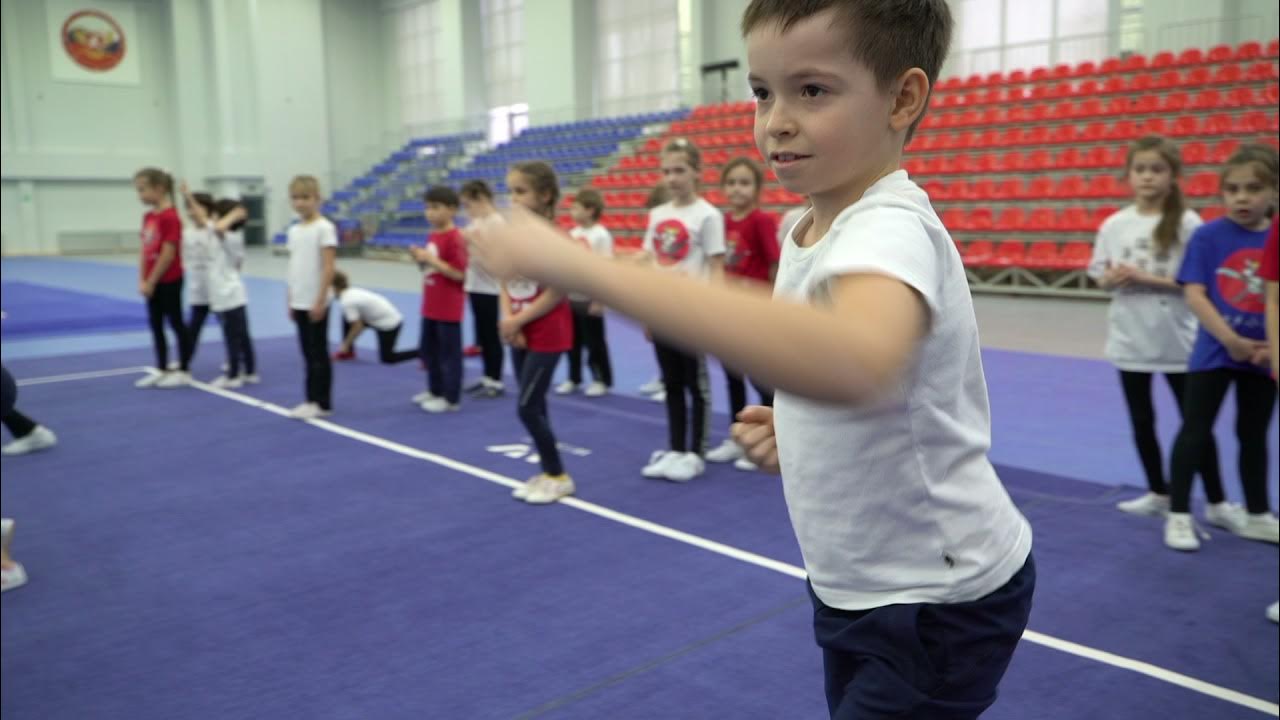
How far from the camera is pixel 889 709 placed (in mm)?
1205

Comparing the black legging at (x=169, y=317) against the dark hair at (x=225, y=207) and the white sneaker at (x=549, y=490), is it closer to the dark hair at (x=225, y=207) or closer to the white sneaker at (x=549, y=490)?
the dark hair at (x=225, y=207)

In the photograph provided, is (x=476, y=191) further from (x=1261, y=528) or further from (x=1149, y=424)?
(x=1261, y=528)

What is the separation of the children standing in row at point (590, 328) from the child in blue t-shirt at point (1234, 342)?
149 inches

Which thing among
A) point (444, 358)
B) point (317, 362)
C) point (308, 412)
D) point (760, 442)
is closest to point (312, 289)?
point (317, 362)

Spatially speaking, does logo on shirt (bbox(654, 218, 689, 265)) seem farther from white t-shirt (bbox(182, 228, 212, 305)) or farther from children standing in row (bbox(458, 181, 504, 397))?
white t-shirt (bbox(182, 228, 212, 305))

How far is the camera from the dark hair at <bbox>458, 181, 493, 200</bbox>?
6031mm

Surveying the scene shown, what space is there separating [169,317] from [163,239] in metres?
0.64

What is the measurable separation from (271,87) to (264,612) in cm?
2363

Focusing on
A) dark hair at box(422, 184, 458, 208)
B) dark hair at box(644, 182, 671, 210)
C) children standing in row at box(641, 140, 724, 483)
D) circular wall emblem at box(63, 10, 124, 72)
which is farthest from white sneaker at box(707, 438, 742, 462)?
circular wall emblem at box(63, 10, 124, 72)

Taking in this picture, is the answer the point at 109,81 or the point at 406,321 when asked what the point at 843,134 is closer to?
the point at 406,321

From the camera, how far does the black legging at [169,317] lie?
7.19 meters

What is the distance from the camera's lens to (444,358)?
657 cm

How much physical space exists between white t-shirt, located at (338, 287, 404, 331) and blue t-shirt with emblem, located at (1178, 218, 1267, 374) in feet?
20.3

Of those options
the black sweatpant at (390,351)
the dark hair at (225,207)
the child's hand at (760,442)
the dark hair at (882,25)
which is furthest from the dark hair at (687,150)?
the dark hair at (225,207)
